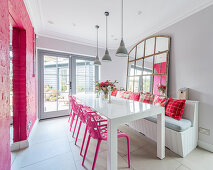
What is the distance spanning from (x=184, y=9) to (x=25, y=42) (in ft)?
10.7

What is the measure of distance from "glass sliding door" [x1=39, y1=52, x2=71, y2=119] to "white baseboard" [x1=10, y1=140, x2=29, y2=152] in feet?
4.80

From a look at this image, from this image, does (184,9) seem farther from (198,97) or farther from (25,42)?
(25,42)

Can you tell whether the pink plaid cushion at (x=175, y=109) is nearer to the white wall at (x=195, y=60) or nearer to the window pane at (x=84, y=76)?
the white wall at (x=195, y=60)

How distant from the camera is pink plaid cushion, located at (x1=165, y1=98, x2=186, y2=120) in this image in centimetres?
179

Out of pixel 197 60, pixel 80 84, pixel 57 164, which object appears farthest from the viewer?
pixel 80 84

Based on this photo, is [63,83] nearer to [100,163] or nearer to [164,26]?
[100,163]

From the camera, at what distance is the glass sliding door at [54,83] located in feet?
10.3

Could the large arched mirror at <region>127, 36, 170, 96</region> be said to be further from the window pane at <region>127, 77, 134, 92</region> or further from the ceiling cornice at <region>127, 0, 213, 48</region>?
the ceiling cornice at <region>127, 0, 213, 48</region>

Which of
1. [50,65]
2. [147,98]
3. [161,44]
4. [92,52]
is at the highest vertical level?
[92,52]

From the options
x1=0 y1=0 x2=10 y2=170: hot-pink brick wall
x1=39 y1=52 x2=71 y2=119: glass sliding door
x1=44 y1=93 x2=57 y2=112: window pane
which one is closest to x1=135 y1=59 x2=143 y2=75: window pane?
x1=39 y1=52 x2=71 y2=119: glass sliding door

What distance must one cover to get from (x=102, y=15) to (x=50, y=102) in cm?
304

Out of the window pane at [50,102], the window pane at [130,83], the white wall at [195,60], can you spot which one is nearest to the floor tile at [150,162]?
the white wall at [195,60]

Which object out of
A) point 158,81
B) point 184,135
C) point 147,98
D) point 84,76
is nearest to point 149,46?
point 158,81

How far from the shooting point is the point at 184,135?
1.56 meters
